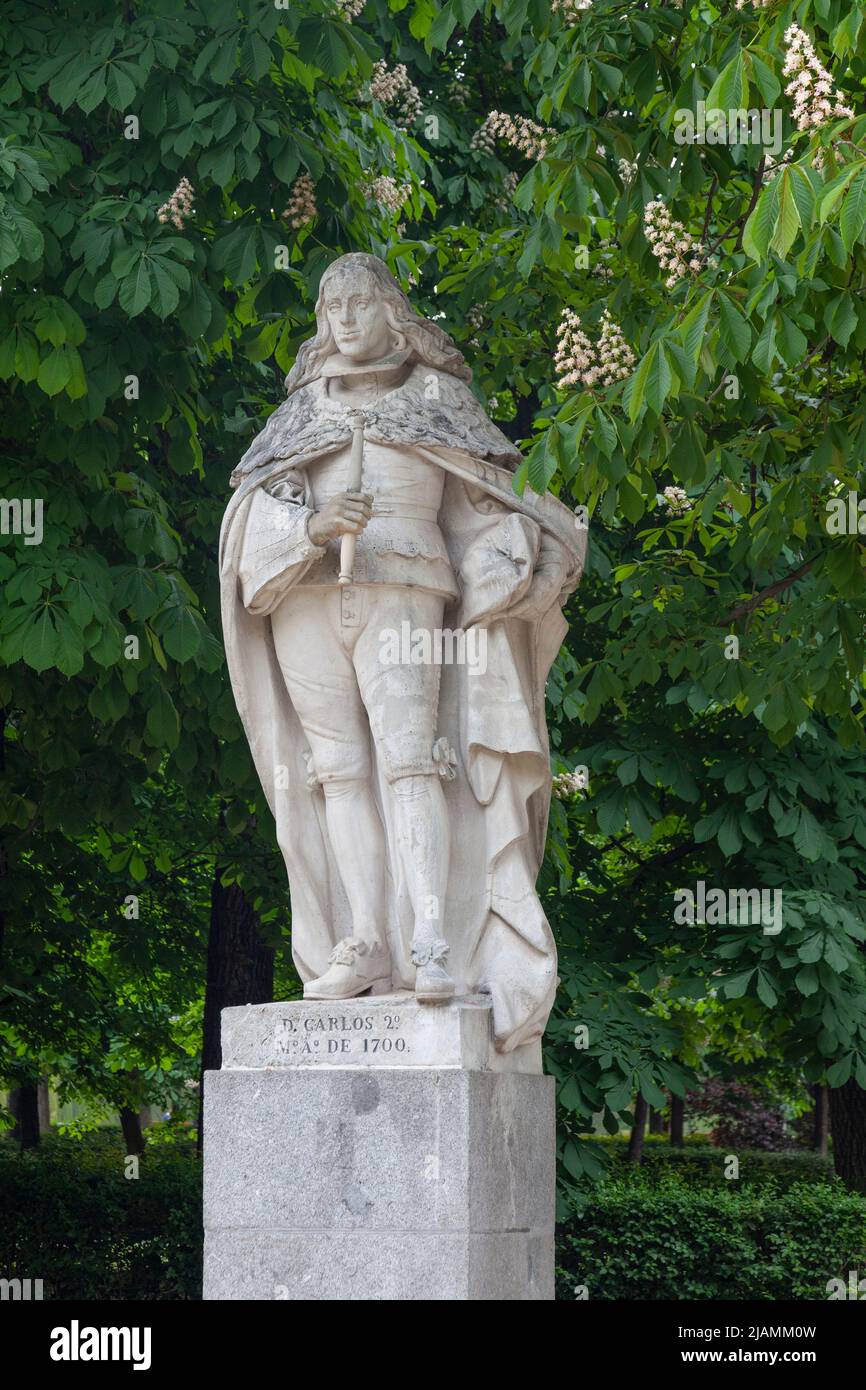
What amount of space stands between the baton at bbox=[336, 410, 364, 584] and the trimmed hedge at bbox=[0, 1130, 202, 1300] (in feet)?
26.5

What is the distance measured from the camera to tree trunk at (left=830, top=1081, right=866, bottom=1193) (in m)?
14.1

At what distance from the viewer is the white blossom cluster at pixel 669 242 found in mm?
7328

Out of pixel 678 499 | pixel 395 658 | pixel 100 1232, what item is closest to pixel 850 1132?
pixel 100 1232

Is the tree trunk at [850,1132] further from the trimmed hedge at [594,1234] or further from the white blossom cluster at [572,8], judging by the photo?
the white blossom cluster at [572,8]

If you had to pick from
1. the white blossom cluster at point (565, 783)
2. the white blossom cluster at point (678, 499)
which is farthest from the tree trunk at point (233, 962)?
the white blossom cluster at point (678, 499)

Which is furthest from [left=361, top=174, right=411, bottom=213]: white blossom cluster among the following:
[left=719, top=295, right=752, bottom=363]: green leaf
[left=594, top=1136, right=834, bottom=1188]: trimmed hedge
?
[left=594, top=1136, right=834, bottom=1188]: trimmed hedge

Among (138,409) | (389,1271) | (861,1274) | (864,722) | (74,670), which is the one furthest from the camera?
(861,1274)

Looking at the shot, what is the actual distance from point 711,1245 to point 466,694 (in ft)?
29.9

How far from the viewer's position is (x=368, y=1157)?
625cm

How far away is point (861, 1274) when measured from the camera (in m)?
14.9

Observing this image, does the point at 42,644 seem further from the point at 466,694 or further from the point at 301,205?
the point at 301,205

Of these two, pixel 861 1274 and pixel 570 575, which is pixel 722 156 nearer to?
pixel 570 575

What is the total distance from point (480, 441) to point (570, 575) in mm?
584

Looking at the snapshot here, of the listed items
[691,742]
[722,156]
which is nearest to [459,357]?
[722,156]
